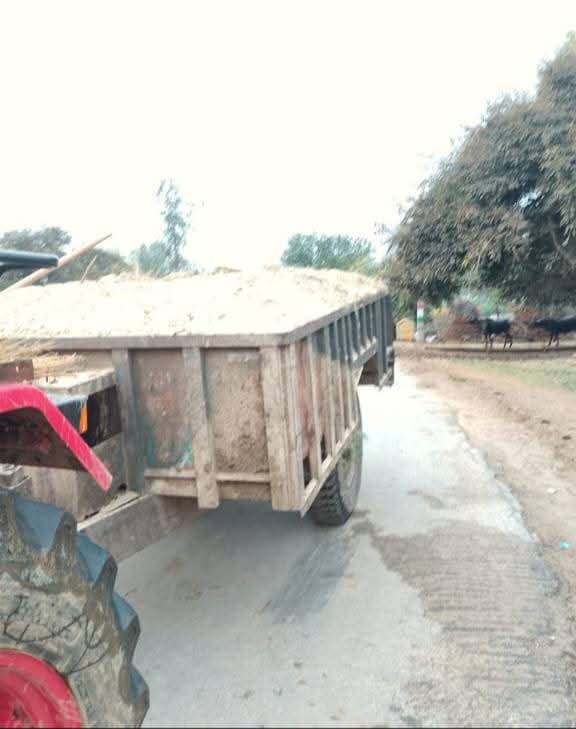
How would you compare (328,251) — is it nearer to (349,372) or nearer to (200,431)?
(349,372)

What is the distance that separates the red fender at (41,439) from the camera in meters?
1.78

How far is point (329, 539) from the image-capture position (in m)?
4.33

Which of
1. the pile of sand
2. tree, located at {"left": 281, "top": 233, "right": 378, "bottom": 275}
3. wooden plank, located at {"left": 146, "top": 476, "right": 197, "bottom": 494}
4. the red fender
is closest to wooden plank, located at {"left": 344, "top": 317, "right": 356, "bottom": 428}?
the pile of sand

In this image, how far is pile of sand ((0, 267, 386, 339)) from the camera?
8.90 ft

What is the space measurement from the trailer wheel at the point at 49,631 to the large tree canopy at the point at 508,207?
12417 mm

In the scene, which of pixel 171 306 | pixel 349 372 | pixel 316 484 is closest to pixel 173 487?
pixel 316 484

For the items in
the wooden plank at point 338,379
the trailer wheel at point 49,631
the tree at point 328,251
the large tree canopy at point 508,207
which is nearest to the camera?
the trailer wheel at point 49,631

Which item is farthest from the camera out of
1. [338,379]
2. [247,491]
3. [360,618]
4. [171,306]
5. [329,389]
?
[338,379]

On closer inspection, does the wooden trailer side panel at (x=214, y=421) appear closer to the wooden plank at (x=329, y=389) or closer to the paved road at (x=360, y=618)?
the wooden plank at (x=329, y=389)

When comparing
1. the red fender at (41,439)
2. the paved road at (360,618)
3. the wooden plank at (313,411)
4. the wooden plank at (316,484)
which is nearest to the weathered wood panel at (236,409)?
the wooden plank at (316,484)

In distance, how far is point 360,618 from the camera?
129 inches

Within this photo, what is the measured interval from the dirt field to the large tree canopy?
2.14 metres

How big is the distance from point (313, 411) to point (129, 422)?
0.86 m

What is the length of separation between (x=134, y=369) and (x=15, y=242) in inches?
496
